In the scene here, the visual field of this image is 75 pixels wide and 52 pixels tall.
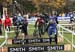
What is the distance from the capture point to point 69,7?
67.8 meters

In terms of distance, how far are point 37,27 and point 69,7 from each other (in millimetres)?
45704

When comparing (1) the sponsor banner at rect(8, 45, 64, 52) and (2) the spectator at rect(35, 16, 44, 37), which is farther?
(2) the spectator at rect(35, 16, 44, 37)

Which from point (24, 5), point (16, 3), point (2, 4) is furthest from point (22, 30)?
point (24, 5)

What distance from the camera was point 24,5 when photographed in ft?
162

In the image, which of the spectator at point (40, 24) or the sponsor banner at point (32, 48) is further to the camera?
the spectator at point (40, 24)

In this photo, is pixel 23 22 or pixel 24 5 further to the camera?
pixel 24 5

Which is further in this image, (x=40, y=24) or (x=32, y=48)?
(x=40, y=24)

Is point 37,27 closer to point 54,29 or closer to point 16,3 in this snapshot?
point 54,29

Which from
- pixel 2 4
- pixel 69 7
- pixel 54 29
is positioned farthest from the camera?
pixel 69 7

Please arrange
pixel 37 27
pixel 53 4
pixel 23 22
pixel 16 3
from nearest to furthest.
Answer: pixel 23 22, pixel 37 27, pixel 16 3, pixel 53 4

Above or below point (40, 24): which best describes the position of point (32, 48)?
above

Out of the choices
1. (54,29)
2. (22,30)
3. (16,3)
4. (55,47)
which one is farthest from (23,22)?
(16,3)

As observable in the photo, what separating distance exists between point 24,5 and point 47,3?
144 inches

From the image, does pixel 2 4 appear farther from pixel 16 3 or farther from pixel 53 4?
pixel 53 4
